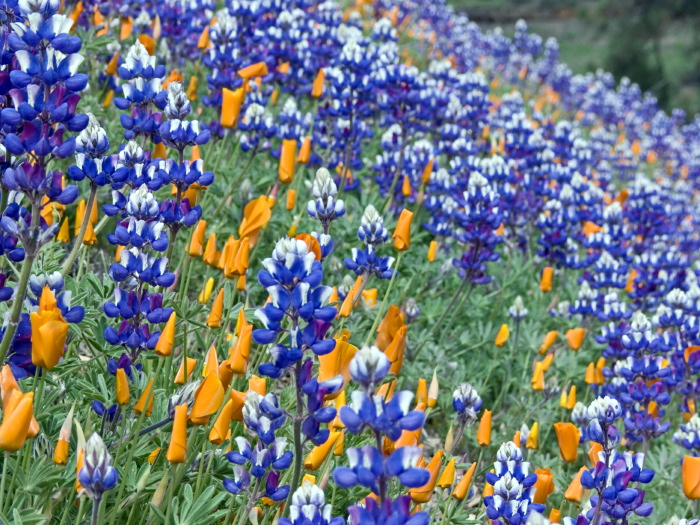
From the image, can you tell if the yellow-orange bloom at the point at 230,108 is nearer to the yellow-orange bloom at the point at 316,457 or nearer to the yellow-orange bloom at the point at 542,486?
the yellow-orange bloom at the point at 316,457

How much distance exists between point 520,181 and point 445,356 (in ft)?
6.97

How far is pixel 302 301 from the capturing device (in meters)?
1.73

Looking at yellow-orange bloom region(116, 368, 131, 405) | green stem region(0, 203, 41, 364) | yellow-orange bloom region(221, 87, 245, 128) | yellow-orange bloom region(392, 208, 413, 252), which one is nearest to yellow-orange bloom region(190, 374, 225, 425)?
yellow-orange bloom region(116, 368, 131, 405)

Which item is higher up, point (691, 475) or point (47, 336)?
point (47, 336)

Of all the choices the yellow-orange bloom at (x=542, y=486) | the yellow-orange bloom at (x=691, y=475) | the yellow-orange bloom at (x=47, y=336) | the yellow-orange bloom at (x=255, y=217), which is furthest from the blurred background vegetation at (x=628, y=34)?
the yellow-orange bloom at (x=47, y=336)

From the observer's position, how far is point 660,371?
3584 millimetres

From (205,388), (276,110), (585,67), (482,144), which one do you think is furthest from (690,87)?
(205,388)

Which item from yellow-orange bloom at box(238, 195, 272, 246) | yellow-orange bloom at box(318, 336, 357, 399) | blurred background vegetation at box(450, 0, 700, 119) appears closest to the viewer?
yellow-orange bloom at box(318, 336, 357, 399)

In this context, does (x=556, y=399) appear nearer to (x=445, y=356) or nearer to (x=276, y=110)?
(x=445, y=356)

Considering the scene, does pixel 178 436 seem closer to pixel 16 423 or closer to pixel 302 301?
pixel 16 423

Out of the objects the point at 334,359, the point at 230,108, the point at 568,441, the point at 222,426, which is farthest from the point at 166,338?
the point at 230,108

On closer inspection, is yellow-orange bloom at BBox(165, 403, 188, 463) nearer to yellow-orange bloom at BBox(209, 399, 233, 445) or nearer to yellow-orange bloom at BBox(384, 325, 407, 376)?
yellow-orange bloom at BBox(209, 399, 233, 445)

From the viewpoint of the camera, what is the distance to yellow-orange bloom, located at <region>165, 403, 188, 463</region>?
1871 millimetres

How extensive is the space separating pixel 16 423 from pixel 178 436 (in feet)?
1.21
